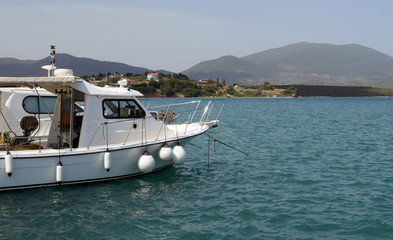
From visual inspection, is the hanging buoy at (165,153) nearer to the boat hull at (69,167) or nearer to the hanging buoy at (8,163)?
the boat hull at (69,167)

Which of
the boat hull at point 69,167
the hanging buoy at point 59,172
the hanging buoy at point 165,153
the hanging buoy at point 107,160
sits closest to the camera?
the boat hull at point 69,167

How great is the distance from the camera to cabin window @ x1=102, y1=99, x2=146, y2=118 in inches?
469

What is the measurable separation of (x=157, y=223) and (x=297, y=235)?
122 inches

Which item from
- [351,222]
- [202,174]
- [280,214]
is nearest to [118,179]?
[202,174]

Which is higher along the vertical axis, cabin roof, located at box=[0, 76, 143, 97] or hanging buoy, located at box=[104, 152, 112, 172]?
cabin roof, located at box=[0, 76, 143, 97]

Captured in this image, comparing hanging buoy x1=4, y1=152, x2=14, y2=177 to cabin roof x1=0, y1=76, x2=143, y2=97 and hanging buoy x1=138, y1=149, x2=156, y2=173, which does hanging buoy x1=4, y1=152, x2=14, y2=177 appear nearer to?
cabin roof x1=0, y1=76, x2=143, y2=97

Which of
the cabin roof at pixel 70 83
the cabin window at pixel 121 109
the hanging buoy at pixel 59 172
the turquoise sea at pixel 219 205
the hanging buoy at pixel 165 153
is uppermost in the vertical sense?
the cabin roof at pixel 70 83

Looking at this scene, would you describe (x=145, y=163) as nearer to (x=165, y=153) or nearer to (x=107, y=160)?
(x=165, y=153)

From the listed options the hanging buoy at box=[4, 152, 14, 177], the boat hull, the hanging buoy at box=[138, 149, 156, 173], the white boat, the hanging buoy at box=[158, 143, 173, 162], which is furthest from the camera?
the hanging buoy at box=[158, 143, 173, 162]

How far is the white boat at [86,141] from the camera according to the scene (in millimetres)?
10344

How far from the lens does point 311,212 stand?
941 centimetres

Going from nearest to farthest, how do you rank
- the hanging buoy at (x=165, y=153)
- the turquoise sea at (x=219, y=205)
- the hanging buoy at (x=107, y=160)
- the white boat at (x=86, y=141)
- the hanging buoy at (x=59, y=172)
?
1. the turquoise sea at (x=219, y=205)
2. the white boat at (x=86, y=141)
3. the hanging buoy at (x=59, y=172)
4. the hanging buoy at (x=107, y=160)
5. the hanging buoy at (x=165, y=153)

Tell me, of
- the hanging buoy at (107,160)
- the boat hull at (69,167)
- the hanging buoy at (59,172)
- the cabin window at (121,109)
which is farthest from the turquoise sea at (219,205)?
the cabin window at (121,109)

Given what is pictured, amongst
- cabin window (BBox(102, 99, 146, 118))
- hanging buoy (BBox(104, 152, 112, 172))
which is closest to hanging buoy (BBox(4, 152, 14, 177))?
hanging buoy (BBox(104, 152, 112, 172))
